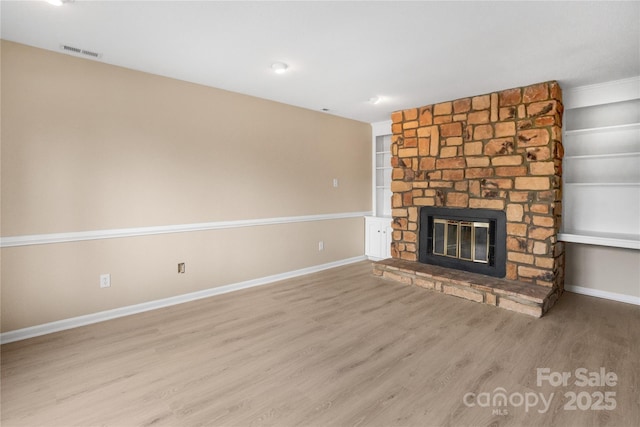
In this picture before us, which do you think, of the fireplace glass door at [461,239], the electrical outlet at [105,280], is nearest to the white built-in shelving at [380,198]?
the fireplace glass door at [461,239]

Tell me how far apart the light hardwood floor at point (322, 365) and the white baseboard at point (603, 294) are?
17cm

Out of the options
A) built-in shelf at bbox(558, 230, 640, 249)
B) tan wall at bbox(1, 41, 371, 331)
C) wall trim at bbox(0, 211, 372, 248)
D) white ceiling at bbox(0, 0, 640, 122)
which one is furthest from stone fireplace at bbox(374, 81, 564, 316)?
wall trim at bbox(0, 211, 372, 248)

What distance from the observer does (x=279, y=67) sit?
10.2 feet

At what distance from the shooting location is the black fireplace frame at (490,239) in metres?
3.88

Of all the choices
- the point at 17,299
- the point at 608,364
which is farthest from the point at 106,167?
the point at 608,364

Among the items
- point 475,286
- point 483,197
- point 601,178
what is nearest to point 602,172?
point 601,178

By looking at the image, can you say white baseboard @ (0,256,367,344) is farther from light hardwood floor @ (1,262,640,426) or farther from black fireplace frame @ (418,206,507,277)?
black fireplace frame @ (418,206,507,277)

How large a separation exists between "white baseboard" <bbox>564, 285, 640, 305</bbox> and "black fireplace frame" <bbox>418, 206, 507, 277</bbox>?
3.01 feet

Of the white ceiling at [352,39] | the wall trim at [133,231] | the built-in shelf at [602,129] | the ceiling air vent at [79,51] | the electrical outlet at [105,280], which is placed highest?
the ceiling air vent at [79,51]

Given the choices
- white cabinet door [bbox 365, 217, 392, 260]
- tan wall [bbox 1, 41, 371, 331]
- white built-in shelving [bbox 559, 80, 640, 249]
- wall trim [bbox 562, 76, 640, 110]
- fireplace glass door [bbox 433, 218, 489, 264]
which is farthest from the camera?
white cabinet door [bbox 365, 217, 392, 260]

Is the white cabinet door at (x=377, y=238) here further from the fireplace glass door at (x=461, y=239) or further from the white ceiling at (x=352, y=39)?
the white ceiling at (x=352, y=39)

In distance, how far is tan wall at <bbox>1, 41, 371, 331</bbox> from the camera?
2742 mm

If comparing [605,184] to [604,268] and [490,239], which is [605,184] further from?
[490,239]

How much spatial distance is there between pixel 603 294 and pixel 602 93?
2.24 meters
